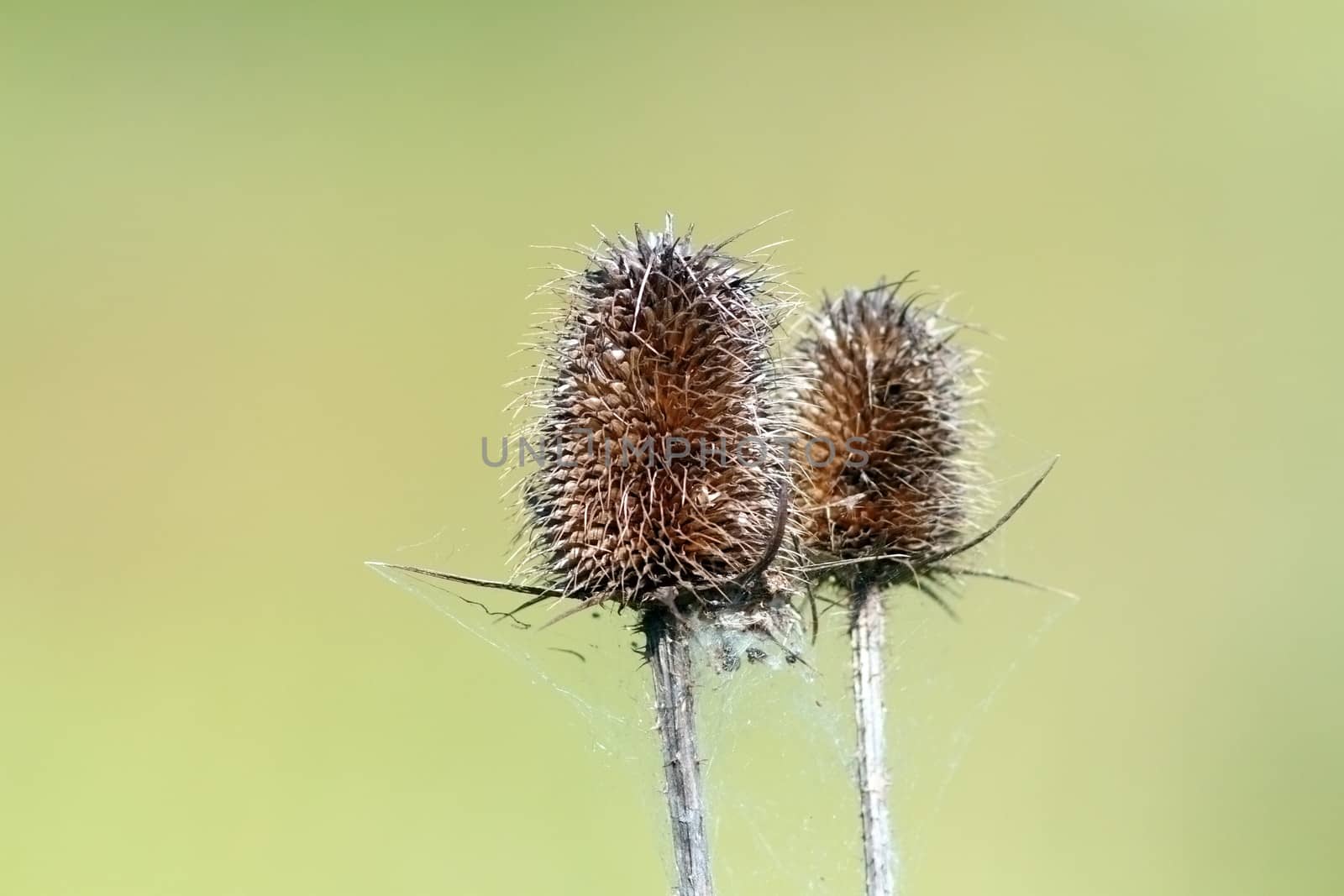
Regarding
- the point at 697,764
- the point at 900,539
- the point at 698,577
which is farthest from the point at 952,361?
the point at 697,764

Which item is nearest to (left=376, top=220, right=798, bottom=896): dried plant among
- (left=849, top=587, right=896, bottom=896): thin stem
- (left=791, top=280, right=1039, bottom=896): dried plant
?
(left=791, top=280, right=1039, bottom=896): dried plant

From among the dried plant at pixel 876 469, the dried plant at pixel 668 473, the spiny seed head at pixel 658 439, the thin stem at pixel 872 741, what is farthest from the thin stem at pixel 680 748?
the thin stem at pixel 872 741

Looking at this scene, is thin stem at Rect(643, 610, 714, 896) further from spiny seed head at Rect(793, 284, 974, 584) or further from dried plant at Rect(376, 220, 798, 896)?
spiny seed head at Rect(793, 284, 974, 584)

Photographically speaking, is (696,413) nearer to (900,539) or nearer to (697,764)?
(697,764)

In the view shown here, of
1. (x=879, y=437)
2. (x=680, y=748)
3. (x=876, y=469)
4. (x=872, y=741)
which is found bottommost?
(x=872, y=741)

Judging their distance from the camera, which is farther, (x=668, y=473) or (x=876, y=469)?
(x=876, y=469)

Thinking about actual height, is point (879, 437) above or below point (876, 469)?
above

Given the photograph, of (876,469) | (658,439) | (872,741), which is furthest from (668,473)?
(872,741)

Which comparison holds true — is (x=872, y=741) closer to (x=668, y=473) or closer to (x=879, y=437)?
(x=879, y=437)
